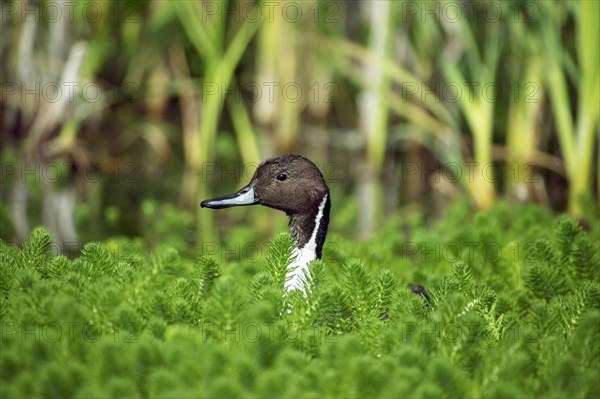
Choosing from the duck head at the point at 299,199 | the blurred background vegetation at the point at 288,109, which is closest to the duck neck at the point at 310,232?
the duck head at the point at 299,199

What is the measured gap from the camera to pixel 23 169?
1175cm

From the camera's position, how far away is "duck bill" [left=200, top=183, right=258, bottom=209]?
5.83m

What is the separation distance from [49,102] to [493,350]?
880 centimetres

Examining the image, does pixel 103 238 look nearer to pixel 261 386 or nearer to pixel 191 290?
pixel 191 290

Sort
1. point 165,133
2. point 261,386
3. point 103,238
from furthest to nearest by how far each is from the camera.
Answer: point 165,133
point 103,238
point 261,386

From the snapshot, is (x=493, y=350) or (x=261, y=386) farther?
(x=493, y=350)

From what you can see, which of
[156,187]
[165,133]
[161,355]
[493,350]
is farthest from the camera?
[165,133]

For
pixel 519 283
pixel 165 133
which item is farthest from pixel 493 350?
pixel 165 133

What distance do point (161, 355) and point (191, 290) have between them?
41.8 inches

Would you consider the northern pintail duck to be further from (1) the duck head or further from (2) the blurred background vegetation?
(2) the blurred background vegetation

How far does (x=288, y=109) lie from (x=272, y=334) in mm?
8674

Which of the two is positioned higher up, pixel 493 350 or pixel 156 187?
pixel 493 350

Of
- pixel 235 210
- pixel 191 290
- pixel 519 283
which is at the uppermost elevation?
pixel 191 290

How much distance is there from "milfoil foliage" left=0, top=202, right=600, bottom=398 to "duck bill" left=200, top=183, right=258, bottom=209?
2.30 feet
